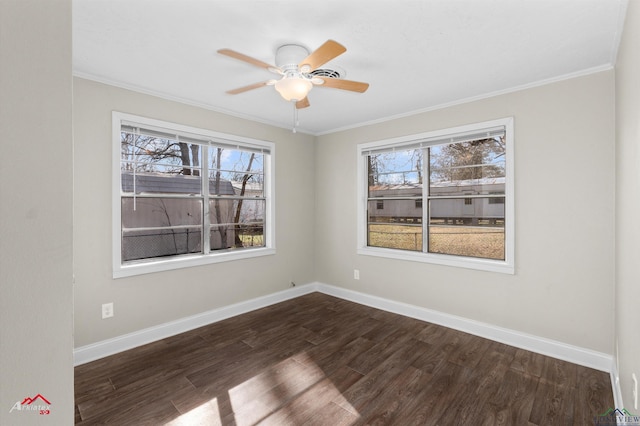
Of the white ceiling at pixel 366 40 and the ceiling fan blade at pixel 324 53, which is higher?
the white ceiling at pixel 366 40

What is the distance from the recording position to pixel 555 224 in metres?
2.70

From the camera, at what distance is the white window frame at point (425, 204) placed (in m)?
2.94

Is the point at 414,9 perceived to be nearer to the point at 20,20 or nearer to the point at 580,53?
the point at 580,53

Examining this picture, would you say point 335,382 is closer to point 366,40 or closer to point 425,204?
point 425,204

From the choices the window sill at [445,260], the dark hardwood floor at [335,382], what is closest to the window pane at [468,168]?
the window sill at [445,260]

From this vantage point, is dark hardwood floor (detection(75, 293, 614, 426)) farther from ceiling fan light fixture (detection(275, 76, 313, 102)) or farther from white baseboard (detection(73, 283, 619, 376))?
ceiling fan light fixture (detection(275, 76, 313, 102))

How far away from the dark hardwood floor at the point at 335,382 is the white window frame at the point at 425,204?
30.8 inches

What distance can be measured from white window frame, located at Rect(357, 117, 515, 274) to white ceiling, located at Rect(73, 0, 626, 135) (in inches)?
16.3

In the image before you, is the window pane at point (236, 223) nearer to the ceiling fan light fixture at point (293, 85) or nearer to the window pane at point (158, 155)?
the window pane at point (158, 155)

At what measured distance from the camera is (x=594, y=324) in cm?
253

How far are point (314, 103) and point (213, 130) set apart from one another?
125 cm

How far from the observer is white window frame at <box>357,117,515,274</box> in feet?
9.65

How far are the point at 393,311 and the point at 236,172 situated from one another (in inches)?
108

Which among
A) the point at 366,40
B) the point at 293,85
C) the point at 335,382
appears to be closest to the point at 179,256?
the point at 335,382
